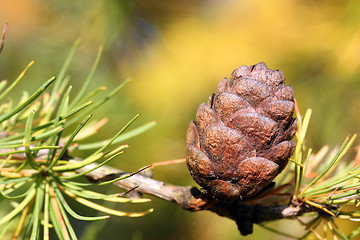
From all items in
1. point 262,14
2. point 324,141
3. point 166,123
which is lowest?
point 324,141

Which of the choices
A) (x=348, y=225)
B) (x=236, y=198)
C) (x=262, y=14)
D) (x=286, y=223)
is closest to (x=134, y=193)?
(x=236, y=198)

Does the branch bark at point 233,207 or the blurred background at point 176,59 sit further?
the blurred background at point 176,59

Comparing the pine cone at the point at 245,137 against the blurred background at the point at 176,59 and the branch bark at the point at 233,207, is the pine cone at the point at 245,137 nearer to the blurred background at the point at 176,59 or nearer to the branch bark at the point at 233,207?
the branch bark at the point at 233,207

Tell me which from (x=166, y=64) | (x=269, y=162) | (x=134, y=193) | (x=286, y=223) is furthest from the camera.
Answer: (x=166, y=64)

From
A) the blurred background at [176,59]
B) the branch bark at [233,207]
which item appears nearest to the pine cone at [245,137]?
the branch bark at [233,207]

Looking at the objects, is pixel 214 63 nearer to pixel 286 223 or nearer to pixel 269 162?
pixel 286 223
